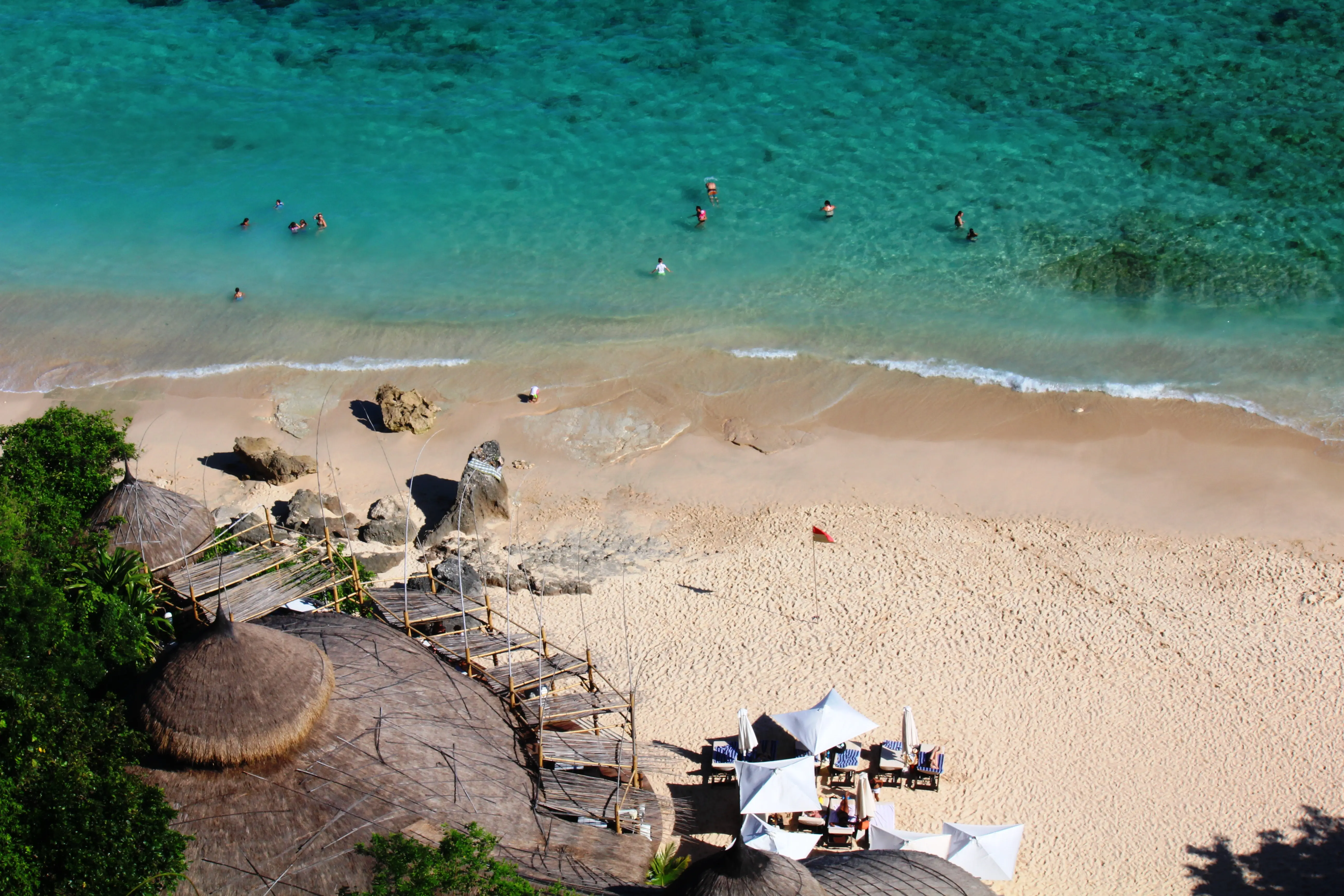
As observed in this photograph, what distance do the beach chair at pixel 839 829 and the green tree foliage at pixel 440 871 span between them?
6.41m

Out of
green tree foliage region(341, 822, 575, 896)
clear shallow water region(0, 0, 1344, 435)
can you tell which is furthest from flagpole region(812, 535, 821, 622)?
green tree foliage region(341, 822, 575, 896)

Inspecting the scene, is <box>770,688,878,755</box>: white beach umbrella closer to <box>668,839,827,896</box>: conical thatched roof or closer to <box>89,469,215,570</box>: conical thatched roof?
<box>668,839,827,896</box>: conical thatched roof

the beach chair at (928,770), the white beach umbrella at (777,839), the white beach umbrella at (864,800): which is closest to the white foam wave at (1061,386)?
the beach chair at (928,770)

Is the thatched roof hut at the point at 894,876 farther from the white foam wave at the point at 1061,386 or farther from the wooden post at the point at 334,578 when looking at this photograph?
the white foam wave at the point at 1061,386

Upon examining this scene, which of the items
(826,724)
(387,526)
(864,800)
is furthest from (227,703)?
(387,526)

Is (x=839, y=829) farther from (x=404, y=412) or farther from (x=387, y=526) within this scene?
(x=404, y=412)

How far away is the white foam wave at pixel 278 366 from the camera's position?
3406 centimetres

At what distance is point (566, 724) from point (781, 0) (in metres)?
38.7

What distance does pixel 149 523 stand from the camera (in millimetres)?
23422

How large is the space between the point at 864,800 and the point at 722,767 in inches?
104

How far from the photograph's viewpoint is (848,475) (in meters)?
29.1

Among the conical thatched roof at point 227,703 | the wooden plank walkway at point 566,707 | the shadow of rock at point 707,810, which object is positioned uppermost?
the conical thatched roof at point 227,703

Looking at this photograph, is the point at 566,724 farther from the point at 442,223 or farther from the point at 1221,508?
the point at 442,223

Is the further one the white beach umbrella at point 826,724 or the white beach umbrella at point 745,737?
the white beach umbrella at point 745,737
